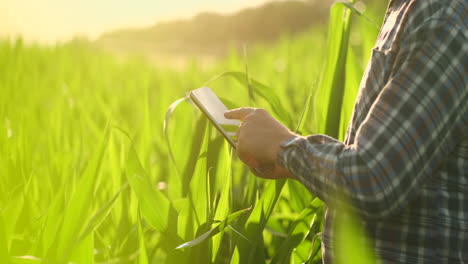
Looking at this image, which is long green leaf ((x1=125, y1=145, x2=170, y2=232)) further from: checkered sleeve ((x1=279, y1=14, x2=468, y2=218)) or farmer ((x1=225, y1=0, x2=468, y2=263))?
checkered sleeve ((x1=279, y1=14, x2=468, y2=218))

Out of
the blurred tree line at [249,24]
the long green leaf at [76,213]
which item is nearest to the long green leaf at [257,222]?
the long green leaf at [76,213]

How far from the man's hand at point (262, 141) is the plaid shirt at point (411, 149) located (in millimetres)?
24

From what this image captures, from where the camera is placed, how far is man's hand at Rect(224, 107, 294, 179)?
682 millimetres

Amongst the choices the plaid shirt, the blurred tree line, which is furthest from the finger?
the blurred tree line

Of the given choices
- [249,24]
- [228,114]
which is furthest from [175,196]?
[249,24]

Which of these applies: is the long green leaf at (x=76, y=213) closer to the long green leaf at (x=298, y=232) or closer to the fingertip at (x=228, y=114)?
the fingertip at (x=228, y=114)

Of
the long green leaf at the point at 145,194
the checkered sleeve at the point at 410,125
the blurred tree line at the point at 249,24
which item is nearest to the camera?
the checkered sleeve at the point at 410,125

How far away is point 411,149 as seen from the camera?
0.58 meters

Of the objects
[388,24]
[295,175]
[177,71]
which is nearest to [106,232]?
[295,175]

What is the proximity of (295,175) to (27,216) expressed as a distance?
0.48m

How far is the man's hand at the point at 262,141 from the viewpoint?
2.24 ft

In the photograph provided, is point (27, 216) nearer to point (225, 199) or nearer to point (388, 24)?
point (225, 199)

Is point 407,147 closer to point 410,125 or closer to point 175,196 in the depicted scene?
point 410,125

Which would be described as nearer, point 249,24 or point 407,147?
point 407,147
